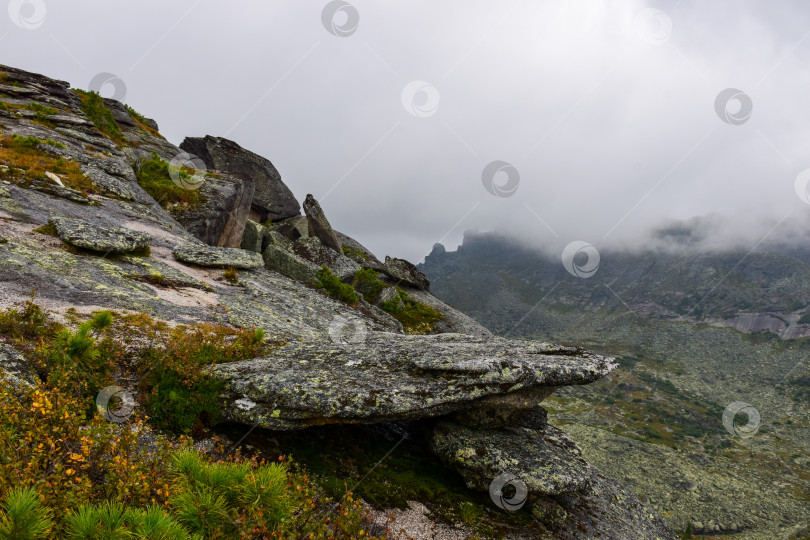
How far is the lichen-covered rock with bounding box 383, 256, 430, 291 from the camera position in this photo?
46156 mm

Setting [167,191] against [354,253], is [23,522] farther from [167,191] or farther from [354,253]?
[354,253]

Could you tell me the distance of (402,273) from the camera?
46281 mm

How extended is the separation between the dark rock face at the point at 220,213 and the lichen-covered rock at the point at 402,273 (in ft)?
53.6

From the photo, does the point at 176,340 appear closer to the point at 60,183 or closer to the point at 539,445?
the point at 539,445

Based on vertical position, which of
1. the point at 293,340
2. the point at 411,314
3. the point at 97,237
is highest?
the point at 411,314

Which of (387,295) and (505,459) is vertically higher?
(387,295)

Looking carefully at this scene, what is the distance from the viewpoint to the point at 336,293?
28781 mm

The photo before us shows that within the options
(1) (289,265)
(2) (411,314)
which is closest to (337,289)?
(1) (289,265)

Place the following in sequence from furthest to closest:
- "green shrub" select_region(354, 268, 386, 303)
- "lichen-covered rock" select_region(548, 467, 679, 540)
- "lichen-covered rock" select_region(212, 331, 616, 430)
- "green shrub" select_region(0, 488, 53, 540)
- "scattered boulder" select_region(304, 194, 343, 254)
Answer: "scattered boulder" select_region(304, 194, 343, 254)
"green shrub" select_region(354, 268, 386, 303)
"lichen-covered rock" select_region(548, 467, 679, 540)
"lichen-covered rock" select_region(212, 331, 616, 430)
"green shrub" select_region(0, 488, 53, 540)

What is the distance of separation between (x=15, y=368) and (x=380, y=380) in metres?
8.61

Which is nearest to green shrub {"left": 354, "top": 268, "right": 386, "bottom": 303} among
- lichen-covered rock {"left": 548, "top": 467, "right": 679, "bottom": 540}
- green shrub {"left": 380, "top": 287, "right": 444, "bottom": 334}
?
green shrub {"left": 380, "top": 287, "right": 444, "bottom": 334}

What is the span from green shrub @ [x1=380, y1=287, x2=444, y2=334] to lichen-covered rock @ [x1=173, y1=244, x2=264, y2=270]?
13.7 m

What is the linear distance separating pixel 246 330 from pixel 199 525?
10493 mm

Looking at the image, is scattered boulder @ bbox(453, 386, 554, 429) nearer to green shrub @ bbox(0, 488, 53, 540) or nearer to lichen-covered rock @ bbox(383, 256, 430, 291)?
green shrub @ bbox(0, 488, 53, 540)
